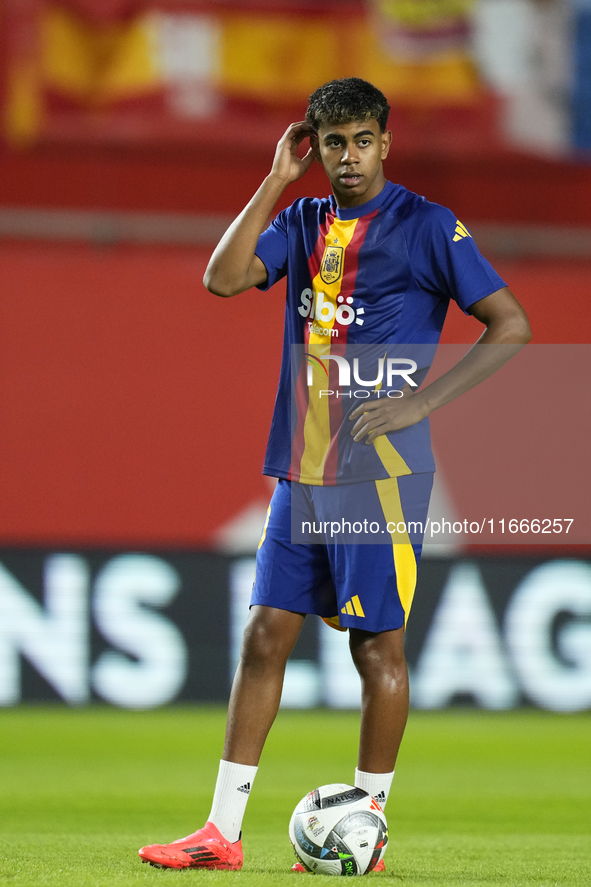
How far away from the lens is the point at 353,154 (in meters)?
2.64

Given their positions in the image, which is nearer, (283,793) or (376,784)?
(376,784)

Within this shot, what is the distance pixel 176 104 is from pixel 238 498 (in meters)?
2.76

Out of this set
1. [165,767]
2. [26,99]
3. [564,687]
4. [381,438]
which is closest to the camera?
[381,438]

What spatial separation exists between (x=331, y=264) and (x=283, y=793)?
2118 mm

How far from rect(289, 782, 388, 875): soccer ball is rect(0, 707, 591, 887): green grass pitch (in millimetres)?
54

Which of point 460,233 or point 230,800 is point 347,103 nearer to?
point 460,233

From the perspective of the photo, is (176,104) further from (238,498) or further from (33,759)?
(33,759)

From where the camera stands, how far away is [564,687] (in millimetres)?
5863

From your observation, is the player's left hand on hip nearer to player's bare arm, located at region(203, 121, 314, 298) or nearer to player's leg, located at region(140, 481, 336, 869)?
player's leg, located at region(140, 481, 336, 869)

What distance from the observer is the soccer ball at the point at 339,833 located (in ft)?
8.29

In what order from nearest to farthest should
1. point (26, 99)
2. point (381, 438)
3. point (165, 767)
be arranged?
point (381, 438)
point (165, 767)
point (26, 99)

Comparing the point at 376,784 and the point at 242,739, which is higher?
the point at 242,739

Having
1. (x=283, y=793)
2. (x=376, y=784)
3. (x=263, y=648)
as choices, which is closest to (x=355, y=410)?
(x=263, y=648)

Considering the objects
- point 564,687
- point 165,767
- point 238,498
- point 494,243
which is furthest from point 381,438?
point 494,243
